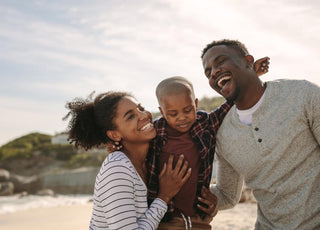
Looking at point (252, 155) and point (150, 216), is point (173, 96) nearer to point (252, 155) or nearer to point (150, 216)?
point (252, 155)

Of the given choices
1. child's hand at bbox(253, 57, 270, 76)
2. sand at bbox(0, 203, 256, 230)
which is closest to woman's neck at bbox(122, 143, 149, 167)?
child's hand at bbox(253, 57, 270, 76)

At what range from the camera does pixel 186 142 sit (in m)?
3.08

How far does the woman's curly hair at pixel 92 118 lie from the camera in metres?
2.92

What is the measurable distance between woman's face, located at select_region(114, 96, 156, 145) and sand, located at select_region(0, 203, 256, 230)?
4.89 m

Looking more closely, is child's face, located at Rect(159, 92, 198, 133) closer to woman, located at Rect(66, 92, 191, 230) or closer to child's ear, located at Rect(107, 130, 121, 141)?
woman, located at Rect(66, 92, 191, 230)

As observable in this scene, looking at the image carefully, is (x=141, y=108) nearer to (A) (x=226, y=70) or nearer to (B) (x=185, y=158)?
(B) (x=185, y=158)

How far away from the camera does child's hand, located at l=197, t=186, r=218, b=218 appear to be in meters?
2.88

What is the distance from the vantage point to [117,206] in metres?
2.37

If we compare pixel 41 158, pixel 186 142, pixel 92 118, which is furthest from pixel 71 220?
pixel 41 158

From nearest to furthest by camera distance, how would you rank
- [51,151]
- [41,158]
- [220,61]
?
1. [220,61]
2. [41,158]
3. [51,151]

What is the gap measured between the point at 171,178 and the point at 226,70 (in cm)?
106

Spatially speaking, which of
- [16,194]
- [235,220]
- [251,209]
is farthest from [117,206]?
[16,194]

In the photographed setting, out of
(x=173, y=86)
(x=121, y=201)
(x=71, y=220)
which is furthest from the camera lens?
(x=71, y=220)

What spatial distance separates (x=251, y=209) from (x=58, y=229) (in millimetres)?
5986
